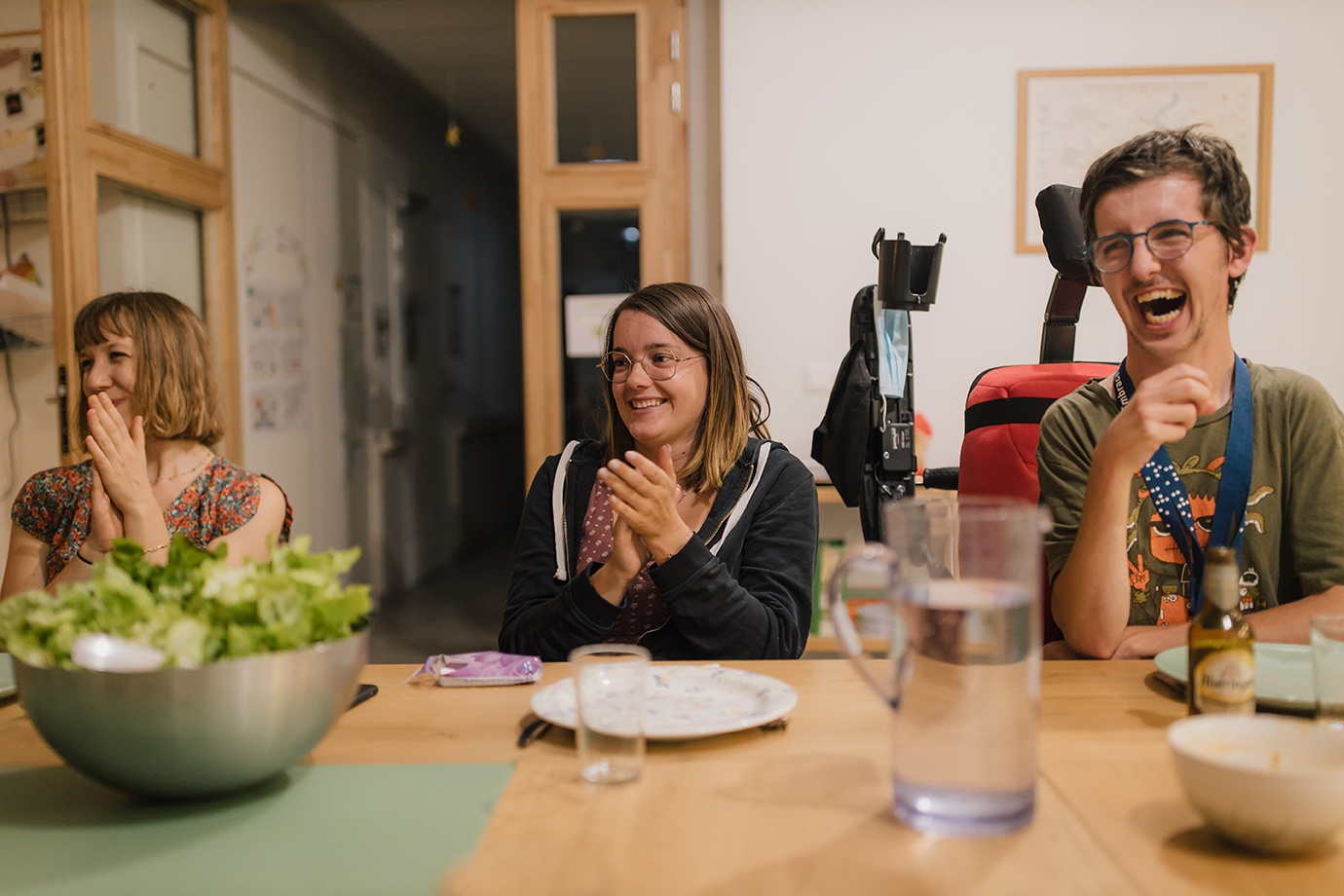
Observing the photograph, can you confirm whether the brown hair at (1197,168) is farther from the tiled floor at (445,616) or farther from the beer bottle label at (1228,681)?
the tiled floor at (445,616)

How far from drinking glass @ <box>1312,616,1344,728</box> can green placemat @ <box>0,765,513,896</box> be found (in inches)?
28.4

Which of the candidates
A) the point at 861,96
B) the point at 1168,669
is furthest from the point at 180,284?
the point at 1168,669

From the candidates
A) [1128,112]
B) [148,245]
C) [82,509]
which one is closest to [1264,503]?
[82,509]

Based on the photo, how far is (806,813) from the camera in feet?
2.59

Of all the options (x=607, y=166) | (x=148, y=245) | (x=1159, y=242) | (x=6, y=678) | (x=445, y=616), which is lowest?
(x=445, y=616)

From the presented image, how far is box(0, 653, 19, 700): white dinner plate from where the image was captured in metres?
1.14

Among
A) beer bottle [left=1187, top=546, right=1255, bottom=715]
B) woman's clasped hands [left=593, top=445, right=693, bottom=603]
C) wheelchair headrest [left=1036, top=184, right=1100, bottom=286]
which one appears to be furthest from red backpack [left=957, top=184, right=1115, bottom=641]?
beer bottle [left=1187, top=546, right=1255, bottom=715]

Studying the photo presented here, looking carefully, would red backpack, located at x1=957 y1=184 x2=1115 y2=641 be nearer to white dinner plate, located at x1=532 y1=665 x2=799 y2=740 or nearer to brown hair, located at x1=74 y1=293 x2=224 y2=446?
white dinner plate, located at x1=532 y1=665 x2=799 y2=740

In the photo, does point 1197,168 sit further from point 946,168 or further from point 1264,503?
point 946,168

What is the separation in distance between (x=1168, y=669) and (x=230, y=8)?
4.17 m

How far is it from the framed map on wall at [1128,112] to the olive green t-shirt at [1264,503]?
2240 millimetres

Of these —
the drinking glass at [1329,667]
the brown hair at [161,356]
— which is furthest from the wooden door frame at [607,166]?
the drinking glass at [1329,667]

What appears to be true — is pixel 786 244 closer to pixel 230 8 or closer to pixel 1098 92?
pixel 1098 92

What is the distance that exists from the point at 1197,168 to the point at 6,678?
1.68 meters
